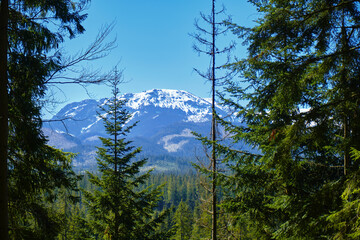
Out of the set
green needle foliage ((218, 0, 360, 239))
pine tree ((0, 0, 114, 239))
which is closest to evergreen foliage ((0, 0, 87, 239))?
pine tree ((0, 0, 114, 239))

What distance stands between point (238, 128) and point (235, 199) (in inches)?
80.3

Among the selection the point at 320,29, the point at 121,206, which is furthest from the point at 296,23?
the point at 121,206

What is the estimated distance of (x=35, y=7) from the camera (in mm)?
4910

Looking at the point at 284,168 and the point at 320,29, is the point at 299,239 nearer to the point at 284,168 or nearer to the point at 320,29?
the point at 284,168

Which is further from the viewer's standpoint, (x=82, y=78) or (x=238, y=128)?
(x=238, y=128)

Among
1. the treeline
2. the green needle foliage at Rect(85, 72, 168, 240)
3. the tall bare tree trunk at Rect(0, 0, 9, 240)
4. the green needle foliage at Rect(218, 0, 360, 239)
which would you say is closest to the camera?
the green needle foliage at Rect(218, 0, 360, 239)

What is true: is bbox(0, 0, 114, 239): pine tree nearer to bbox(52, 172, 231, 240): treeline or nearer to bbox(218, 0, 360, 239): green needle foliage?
bbox(52, 172, 231, 240): treeline

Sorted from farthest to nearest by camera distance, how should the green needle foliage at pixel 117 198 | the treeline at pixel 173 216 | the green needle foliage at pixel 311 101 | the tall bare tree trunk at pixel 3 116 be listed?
the green needle foliage at pixel 117 198 < the treeline at pixel 173 216 < the tall bare tree trunk at pixel 3 116 < the green needle foliage at pixel 311 101

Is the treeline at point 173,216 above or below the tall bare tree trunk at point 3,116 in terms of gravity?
below

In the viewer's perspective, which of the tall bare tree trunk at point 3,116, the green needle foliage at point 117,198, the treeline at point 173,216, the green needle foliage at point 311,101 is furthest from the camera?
the green needle foliage at point 117,198

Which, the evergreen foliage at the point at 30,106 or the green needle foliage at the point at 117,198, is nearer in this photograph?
the evergreen foliage at the point at 30,106

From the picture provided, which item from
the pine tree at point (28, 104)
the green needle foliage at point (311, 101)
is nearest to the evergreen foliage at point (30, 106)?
the pine tree at point (28, 104)

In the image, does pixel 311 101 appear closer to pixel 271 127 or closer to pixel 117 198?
pixel 271 127

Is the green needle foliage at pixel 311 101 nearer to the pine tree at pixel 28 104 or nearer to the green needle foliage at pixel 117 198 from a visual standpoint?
the pine tree at pixel 28 104
